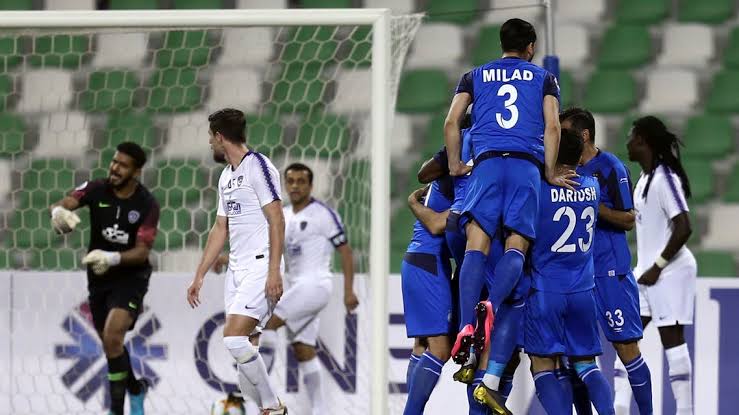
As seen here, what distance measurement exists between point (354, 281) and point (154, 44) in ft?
7.08

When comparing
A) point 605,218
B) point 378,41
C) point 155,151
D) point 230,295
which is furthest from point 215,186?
point 605,218

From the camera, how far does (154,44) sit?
8.89m

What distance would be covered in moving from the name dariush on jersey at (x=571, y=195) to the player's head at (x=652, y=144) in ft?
4.45

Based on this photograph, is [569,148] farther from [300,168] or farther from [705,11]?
[705,11]

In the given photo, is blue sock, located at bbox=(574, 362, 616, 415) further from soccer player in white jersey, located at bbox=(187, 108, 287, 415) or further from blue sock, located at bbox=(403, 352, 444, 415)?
soccer player in white jersey, located at bbox=(187, 108, 287, 415)

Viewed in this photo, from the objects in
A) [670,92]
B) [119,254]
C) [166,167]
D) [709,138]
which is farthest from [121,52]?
[709,138]

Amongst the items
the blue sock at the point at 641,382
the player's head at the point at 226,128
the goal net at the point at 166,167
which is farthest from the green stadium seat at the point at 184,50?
the blue sock at the point at 641,382

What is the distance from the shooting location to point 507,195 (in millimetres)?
5344

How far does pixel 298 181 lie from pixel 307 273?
53cm

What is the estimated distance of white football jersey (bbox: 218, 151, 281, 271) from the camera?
20.7 feet

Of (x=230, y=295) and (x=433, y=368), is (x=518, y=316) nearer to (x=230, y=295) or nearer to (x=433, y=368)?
(x=433, y=368)

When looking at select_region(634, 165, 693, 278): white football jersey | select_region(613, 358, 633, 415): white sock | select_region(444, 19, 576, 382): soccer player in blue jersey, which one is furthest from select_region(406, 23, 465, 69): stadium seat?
select_region(444, 19, 576, 382): soccer player in blue jersey

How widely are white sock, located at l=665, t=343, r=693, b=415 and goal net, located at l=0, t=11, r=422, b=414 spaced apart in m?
1.51

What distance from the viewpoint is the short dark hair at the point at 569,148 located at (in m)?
5.48
